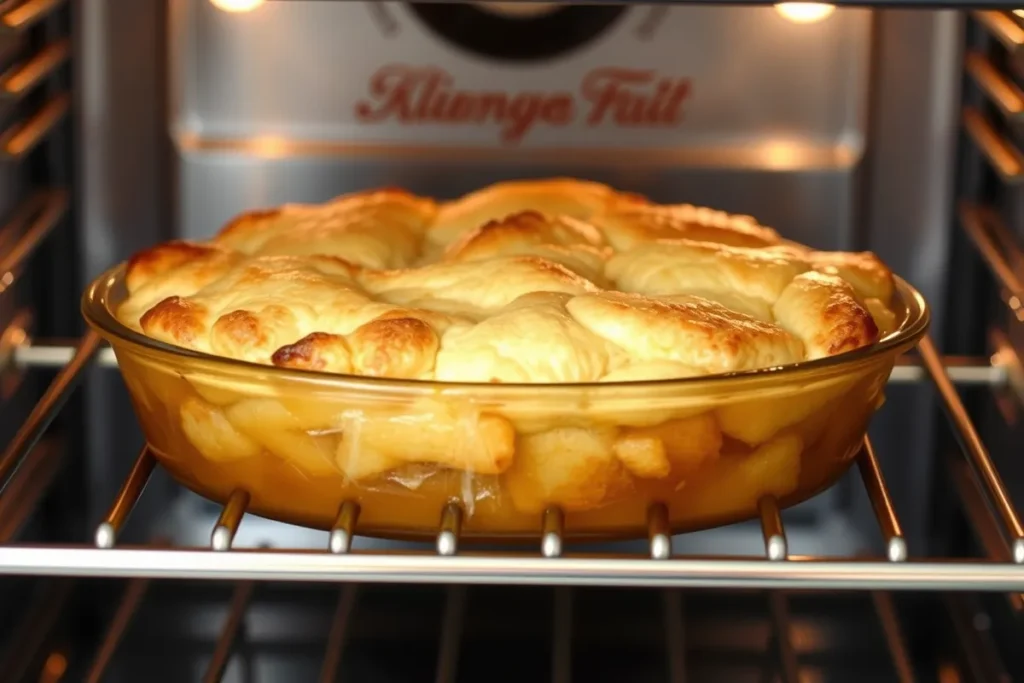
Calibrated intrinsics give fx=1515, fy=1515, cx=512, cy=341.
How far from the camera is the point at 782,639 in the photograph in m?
Result: 1.15

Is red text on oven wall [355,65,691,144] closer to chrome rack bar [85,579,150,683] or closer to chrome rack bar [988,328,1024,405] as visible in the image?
chrome rack bar [988,328,1024,405]

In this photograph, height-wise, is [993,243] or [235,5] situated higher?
[235,5]

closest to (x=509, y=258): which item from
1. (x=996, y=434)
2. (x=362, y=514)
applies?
(x=362, y=514)

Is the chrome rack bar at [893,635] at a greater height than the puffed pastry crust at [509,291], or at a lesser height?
lesser

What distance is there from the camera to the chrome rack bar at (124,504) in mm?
736

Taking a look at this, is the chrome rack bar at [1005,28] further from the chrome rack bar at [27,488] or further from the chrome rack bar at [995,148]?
the chrome rack bar at [27,488]

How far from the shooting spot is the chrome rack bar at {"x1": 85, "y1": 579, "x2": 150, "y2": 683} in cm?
108

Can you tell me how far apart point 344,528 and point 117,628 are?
47 cm

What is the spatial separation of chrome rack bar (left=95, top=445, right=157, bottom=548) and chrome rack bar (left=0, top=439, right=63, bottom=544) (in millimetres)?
210

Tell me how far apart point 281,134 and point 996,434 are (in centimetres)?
60

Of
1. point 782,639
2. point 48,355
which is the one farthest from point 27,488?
point 782,639

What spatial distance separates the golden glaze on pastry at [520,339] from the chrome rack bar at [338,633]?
0.32 m

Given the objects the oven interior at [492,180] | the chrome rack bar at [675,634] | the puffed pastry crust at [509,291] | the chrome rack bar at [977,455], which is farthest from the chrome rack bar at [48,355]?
the chrome rack bar at [977,455]

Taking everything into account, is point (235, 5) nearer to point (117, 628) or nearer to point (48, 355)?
point (48, 355)
